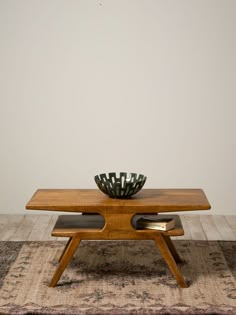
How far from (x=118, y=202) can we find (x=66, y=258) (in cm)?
42

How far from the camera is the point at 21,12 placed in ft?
17.1

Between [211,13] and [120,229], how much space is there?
2367 mm

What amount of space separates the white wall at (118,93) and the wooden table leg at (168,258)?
1.84 metres

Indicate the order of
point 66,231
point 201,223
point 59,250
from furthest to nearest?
1. point 201,223
2. point 59,250
3. point 66,231

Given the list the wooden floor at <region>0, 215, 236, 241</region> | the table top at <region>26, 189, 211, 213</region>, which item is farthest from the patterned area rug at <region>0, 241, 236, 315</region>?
the table top at <region>26, 189, 211, 213</region>

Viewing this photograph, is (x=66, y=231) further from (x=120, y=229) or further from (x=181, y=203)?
(x=181, y=203)

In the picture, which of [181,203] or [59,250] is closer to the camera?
[181,203]

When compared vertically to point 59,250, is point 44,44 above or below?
above

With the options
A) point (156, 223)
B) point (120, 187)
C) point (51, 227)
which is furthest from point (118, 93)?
point (156, 223)

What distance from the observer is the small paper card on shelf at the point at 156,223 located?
3559 millimetres

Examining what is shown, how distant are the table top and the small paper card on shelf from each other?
4.5 inches

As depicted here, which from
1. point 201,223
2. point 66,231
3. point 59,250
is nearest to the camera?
point 66,231

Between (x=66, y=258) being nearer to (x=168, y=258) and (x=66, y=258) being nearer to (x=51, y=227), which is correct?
(x=168, y=258)

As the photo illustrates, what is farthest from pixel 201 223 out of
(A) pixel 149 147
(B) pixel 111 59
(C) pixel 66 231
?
(C) pixel 66 231
